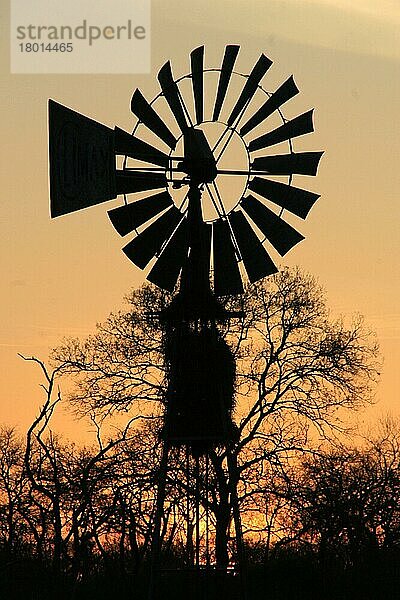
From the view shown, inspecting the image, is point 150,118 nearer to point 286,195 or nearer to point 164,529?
point 286,195

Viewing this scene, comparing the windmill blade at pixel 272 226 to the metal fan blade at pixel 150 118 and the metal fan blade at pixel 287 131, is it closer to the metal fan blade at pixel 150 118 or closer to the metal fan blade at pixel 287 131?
the metal fan blade at pixel 287 131

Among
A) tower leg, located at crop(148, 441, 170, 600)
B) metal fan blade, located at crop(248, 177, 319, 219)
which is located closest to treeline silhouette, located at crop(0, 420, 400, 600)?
tower leg, located at crop(148, 441, 170, 600)

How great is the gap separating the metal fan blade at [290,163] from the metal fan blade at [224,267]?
36.8 inches

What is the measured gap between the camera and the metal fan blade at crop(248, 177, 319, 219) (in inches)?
746

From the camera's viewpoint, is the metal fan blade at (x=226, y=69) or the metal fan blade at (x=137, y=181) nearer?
the metal fan blade at (x=137, y=181)

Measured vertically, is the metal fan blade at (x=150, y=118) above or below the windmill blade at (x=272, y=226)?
above

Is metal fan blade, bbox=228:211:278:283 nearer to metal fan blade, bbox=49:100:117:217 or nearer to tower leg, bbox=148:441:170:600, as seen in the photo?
metal fan blade, bbox=49:100:117:217

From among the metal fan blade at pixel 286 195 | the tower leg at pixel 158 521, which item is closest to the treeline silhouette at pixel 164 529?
the tower leg at pixel 158 521

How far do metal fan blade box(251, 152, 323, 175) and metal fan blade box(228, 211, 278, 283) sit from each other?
73cm

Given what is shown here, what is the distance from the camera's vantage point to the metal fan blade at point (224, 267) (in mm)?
18641

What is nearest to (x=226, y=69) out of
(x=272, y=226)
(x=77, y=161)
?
(x=272, y=226)

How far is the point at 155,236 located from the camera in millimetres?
18609

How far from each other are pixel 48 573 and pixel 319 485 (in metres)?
7.57

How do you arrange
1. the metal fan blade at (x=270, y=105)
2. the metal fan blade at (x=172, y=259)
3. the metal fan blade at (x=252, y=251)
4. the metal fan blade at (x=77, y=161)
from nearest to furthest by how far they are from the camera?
the metal fan blade at (x=77, y=161), the metal fan blade at (x=172, y=259), the metal fan blade at (x=252, y=251), the metal fan blade at (x=270, y=105)
